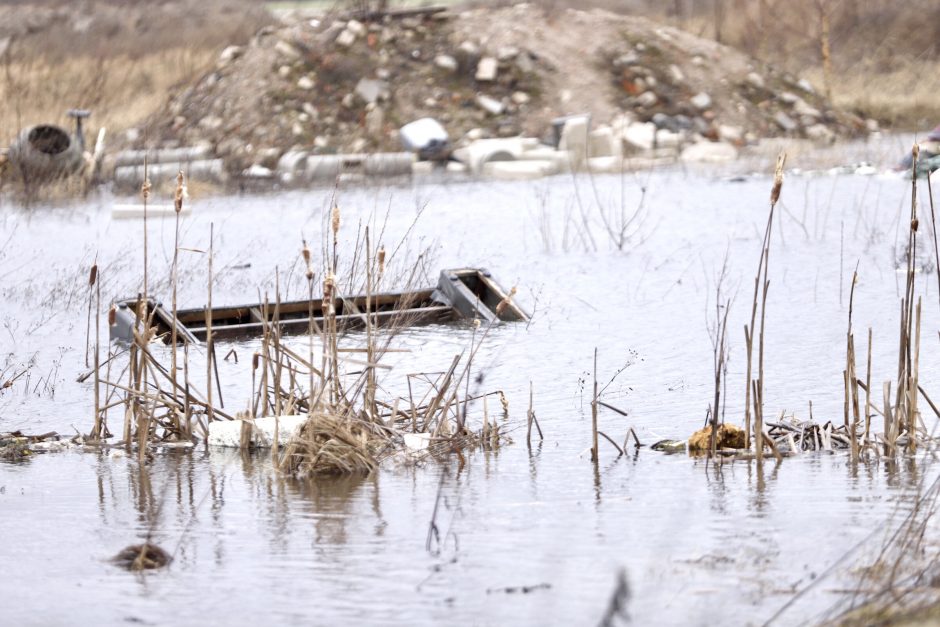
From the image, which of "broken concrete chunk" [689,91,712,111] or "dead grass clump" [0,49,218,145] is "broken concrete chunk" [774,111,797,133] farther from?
"dead grass clump" [0,49,218,145]

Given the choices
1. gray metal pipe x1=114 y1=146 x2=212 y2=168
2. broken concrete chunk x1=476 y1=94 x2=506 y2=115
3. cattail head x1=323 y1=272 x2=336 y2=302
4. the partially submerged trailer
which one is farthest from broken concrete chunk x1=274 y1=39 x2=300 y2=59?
cattail head x1=323 y1=272 x2=336 y2=302

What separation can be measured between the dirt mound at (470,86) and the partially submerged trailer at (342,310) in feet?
51.8

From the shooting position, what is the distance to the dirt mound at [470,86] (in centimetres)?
2762

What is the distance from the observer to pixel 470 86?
29375 millimetres

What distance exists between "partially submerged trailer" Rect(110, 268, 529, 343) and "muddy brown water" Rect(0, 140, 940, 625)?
7.4 inches

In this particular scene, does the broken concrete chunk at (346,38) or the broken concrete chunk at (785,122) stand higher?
the broken concrete chunk at (346,38)

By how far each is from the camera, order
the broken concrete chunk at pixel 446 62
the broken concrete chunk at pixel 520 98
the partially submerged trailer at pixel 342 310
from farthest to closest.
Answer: the broken concrete chunk at pixel 446 62
the broken concrete chunk at pixel 520 98
the partially submerged trailer at pixel 342 310

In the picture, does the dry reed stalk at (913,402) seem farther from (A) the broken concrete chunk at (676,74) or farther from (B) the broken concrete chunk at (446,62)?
(B) the broken concrete chunk at (446,62)

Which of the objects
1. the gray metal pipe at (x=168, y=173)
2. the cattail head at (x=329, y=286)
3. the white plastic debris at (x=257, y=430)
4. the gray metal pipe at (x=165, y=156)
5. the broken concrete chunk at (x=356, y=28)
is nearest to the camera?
the cattail head at (x=329, y=286)

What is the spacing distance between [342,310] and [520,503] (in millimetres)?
4085

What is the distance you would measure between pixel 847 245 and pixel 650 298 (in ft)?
9.20

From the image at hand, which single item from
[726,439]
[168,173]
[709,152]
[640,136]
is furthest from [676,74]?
[726,439]

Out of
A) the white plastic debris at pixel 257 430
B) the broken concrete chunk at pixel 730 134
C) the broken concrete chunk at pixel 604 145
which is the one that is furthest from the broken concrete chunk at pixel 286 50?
the white plastic debris at pixel 257 430

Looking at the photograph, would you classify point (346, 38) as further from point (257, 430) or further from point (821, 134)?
point (257, 430)
